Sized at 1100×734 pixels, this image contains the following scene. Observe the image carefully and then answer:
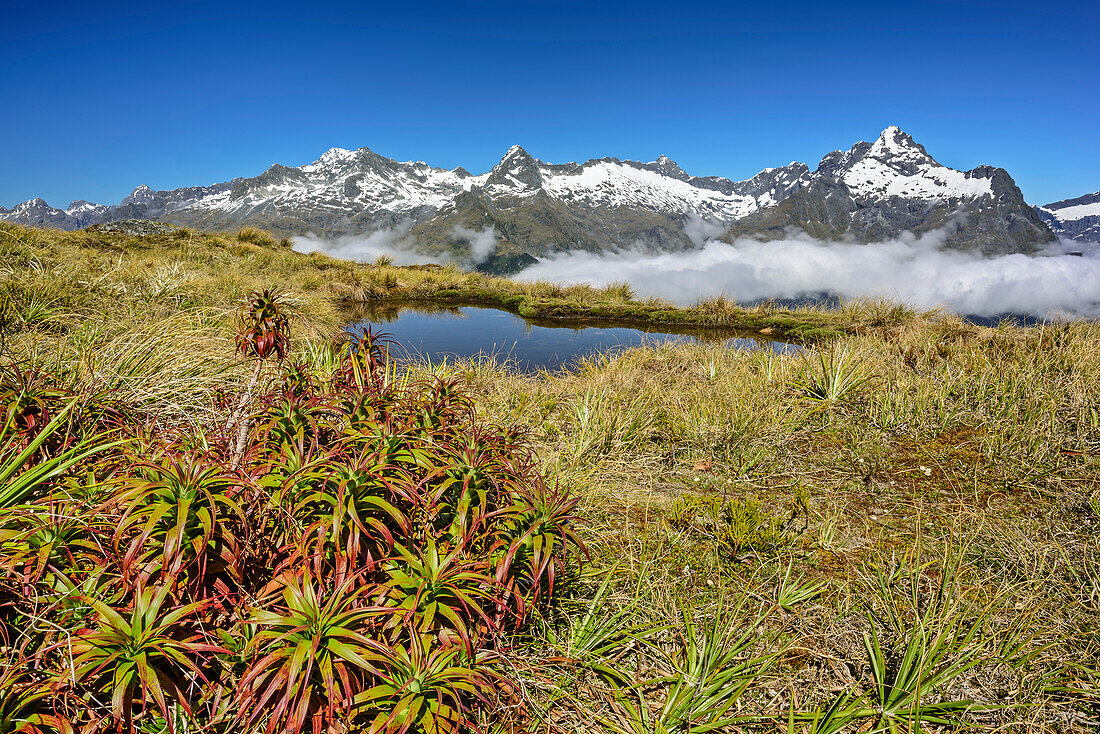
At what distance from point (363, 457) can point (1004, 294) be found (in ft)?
495

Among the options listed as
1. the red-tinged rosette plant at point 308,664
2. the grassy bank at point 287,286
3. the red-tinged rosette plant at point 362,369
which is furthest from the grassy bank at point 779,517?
the red-tinged rosette plant at point 308,664

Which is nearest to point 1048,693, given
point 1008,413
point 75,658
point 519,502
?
point 519,502

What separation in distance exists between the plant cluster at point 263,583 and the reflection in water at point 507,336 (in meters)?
5.48

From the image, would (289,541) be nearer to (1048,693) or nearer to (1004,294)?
(1048,693)

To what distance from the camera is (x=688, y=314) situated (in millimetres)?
13781

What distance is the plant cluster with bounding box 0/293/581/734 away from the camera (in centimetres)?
113

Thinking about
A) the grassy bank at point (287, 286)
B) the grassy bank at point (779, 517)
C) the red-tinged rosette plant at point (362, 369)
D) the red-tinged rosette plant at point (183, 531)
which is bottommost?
the grassy bank at point (779, 517)

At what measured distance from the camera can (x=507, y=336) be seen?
412 inches

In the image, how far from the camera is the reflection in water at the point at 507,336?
832 cm

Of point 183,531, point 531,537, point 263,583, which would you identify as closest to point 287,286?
point 263,583

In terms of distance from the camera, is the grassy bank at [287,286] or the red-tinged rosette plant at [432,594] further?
the grassy bank at [287,286]

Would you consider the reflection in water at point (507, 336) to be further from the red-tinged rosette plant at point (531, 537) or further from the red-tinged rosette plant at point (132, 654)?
the red-tinged rosette plant at point (132, 654)

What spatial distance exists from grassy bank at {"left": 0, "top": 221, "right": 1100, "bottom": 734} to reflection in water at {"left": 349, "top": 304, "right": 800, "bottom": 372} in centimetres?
236

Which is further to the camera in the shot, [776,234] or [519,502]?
[776,234]
